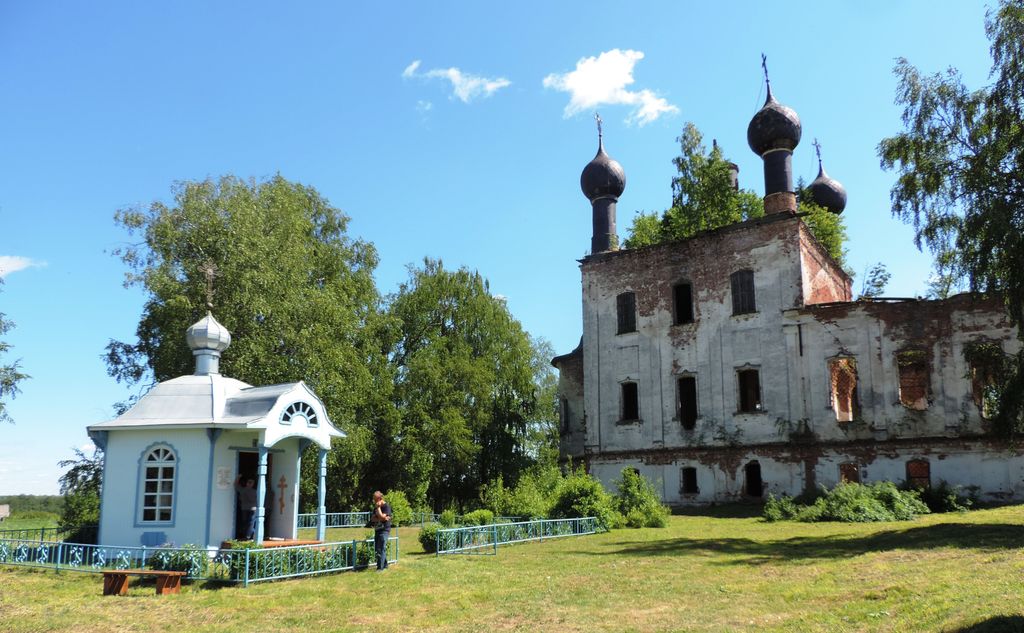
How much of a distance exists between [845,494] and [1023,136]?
35.1ft

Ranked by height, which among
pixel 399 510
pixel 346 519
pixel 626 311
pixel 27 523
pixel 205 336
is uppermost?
pixel 626 311

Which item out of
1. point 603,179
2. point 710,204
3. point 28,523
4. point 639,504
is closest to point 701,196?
point 710,204

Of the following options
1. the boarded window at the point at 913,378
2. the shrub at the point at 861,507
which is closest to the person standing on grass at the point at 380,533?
the shrub at the point at 861,507

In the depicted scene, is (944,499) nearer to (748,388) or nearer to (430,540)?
(748,388)

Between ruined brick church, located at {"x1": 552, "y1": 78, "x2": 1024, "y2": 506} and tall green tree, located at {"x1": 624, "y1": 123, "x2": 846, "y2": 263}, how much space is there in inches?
204

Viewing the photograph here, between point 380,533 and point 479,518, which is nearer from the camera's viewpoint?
point 380,533

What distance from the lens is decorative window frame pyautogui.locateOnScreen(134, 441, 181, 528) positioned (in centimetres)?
1523

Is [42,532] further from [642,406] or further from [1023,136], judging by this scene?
[1023,136]

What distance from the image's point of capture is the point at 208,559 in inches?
528

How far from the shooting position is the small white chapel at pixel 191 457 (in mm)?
15133

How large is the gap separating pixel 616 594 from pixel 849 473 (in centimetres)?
1816

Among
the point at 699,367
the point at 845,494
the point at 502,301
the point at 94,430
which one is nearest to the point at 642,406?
the point at 699,367

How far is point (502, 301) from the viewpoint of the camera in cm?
4156

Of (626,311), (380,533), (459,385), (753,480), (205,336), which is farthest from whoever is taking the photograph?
(459,385)
